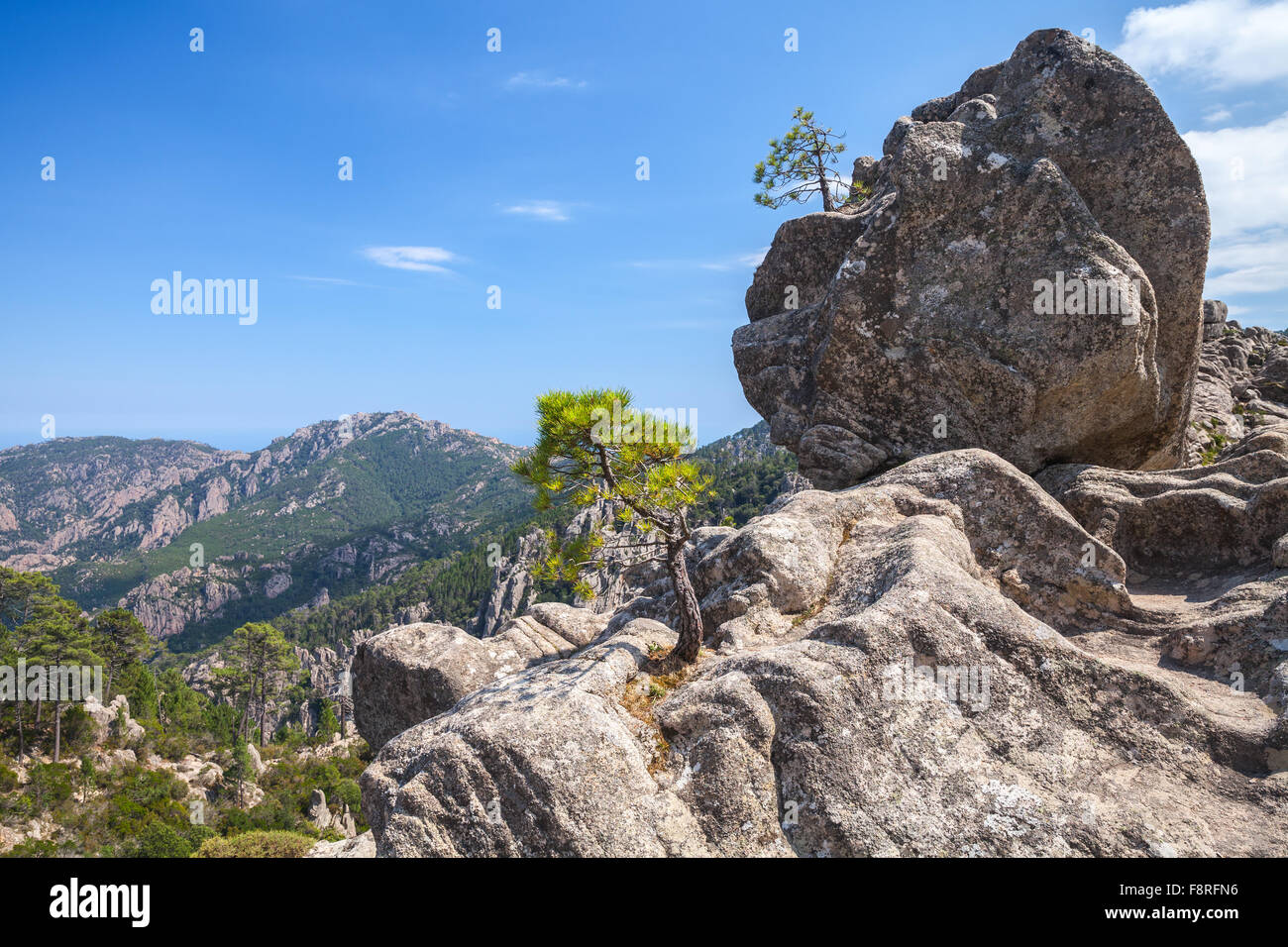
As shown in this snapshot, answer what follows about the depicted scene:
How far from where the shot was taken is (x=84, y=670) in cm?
6794

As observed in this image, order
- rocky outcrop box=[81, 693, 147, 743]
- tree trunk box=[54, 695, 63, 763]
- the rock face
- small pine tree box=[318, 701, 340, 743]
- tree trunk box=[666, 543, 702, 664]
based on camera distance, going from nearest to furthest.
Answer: tree trunk box=[666, 543, 702, 664] < the rock face < tree trunk box=[54, 695, 63, 763] < rocky outcrop box=[81, 693, 147, 743] < small pine tree box=[318, 701, 340, 743]

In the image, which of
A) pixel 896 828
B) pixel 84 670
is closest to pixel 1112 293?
pixel 896 828

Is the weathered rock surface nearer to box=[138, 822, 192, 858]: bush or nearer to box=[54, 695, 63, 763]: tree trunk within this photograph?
box=[138, 822, 192, 858]: bush

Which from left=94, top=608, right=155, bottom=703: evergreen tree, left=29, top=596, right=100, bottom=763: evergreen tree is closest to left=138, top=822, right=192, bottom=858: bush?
left=29, top=596, right=100, bottom=763: evergreen tree

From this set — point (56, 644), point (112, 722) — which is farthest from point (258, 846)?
point (112, 722)

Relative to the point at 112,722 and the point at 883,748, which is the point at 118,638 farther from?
the point at 883,748

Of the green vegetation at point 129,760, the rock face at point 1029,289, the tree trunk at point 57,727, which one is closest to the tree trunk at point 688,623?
the rock face at point 1029,289

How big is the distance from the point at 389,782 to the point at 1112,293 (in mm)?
21570

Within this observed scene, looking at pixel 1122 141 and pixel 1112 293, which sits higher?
pixel 1122 141

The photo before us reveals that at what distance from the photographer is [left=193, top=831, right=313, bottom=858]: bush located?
3631 cm

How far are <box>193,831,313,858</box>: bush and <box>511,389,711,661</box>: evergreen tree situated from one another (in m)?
35.7

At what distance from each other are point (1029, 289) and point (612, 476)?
15257 mm

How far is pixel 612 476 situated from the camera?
39.2 feet
